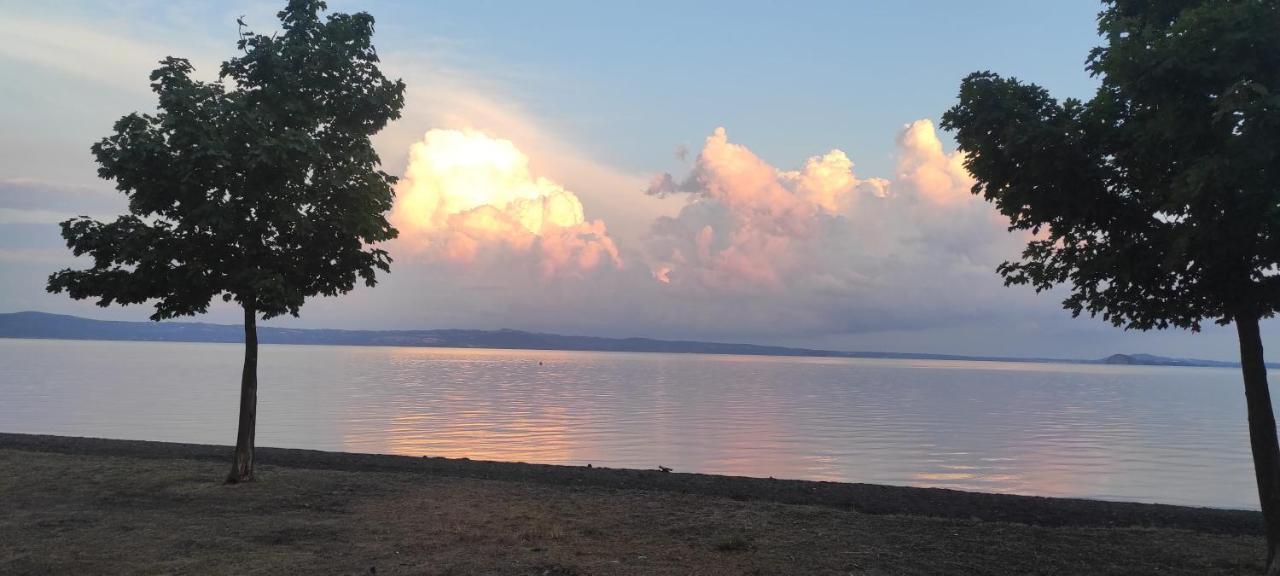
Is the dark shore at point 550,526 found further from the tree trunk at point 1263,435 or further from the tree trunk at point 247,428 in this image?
the tree trunk at point 1263,435

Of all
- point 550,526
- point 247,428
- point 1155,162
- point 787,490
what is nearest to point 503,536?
point 550,526

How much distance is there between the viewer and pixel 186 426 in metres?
40.9

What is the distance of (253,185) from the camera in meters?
15.6

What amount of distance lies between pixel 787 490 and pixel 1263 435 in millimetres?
9798

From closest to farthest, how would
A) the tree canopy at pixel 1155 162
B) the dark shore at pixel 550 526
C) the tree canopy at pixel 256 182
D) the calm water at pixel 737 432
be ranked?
1. the tree canopy at pixel 1155 162
2. the dark shore at pixel 550 526
3. the tree canopy at pixel 256 182
4. the calm water at pixel 737 432

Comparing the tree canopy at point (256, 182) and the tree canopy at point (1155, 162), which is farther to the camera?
the tree canopy at point (256, 182)

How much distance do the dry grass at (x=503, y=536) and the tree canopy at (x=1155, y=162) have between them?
3.94m

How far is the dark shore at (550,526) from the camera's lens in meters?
10.6

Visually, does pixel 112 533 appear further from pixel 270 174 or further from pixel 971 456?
pixel 971 456


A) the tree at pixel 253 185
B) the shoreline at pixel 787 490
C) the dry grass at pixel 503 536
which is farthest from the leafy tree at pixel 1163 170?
the tree at pixel 253 185

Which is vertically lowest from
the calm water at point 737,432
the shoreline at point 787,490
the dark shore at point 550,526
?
the calm water at point 737,432

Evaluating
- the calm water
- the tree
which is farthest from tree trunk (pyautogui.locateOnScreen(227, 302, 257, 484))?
the calm water

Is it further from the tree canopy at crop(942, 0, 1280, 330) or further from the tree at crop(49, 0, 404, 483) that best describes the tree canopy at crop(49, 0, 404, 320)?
the tree canopy at crop(942, 0, 1280, 330)

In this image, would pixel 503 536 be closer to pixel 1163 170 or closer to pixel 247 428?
pixel 247 428
